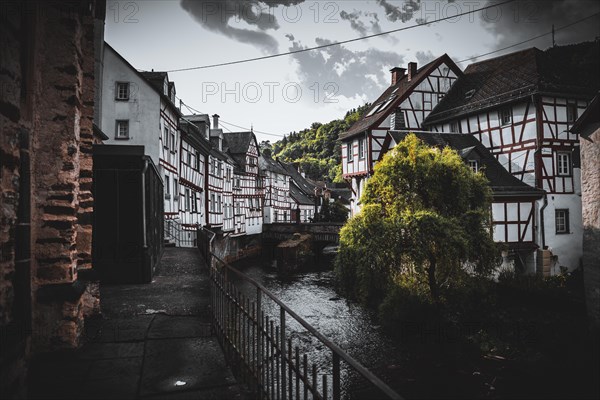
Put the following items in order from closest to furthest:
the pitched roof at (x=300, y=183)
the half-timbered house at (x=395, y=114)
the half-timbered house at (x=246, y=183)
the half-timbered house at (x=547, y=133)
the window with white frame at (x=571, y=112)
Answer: the half-timbered house at (x=547, y=133), the window with white frame at (x=571, y=112), the half-timbered house at (x=395, y=114), the half-timbered house at (x=246, y=183), the pitched roof at (x=300, y=183)

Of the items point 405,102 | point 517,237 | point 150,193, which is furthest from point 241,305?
point 405,102

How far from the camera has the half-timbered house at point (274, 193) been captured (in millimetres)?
47500

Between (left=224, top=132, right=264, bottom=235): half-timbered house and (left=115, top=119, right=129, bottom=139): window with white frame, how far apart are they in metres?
17.9

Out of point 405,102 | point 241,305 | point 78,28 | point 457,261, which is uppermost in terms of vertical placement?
point 405,102

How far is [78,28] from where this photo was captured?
4.27 meters

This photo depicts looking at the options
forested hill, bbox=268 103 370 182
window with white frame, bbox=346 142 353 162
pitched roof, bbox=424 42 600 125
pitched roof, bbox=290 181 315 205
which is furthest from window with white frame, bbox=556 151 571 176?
forested hill, bbox=268 103 370 182

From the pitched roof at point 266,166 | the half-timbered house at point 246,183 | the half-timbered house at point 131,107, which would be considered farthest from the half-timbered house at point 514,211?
the pitched roof at point 266,166

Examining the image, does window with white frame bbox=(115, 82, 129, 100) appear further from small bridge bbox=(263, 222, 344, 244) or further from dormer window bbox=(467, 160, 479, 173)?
dormer window bbox=(467, 160, 479, 173)

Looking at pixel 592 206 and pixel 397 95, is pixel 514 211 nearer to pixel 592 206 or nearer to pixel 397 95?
pixel 592 206

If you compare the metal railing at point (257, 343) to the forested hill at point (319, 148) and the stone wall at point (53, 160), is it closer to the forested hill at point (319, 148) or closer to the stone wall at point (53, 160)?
the stone wall at point (53, 160)

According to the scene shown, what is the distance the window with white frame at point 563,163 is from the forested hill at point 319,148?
3006 inches

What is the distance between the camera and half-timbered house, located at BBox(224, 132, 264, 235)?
37750 millimetres

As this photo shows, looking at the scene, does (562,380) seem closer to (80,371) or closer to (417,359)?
(417,359)

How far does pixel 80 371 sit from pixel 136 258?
4.70 metres
